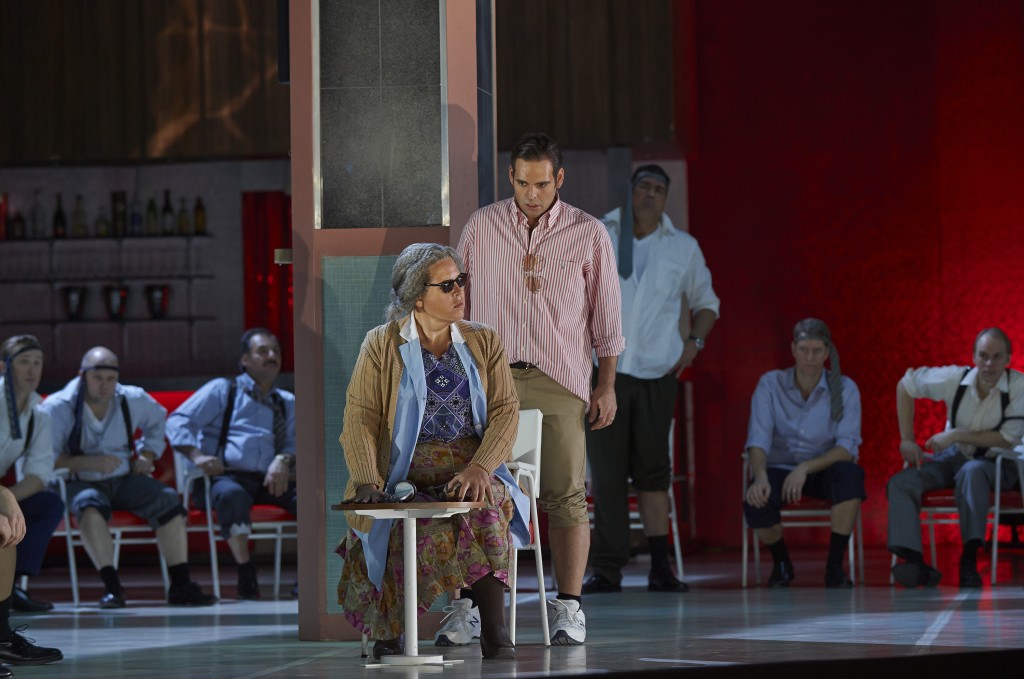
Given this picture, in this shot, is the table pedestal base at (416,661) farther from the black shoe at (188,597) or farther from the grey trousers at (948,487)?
the grey trousers at (948,487)

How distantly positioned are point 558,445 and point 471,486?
1.93 ft

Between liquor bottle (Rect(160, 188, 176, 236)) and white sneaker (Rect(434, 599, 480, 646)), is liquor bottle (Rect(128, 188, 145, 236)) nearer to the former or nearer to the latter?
liquor bottle (Rect(160, 188, 176, 236))

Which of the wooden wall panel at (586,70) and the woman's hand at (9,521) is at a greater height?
the wooden wall panel at (586,70)

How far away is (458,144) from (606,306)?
65 centimetres

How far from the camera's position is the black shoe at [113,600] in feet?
19.6

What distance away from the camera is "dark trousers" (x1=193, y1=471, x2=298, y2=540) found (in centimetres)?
630

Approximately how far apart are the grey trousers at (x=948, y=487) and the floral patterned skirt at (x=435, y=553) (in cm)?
275

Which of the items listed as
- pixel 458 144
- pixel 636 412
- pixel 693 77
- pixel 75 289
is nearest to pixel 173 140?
pixel 75 289

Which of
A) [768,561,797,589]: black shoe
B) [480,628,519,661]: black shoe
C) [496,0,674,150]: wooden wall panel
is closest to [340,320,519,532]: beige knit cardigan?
[480,628,519,661]: black shoe

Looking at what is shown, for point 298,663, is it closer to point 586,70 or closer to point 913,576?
point 913,576

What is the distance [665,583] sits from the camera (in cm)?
593

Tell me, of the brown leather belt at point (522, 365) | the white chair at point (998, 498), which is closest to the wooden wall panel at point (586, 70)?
the white chair at point (998, 498)

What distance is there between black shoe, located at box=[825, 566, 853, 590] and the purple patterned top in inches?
103

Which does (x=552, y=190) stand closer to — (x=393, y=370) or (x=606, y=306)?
(x=606, y=306)
